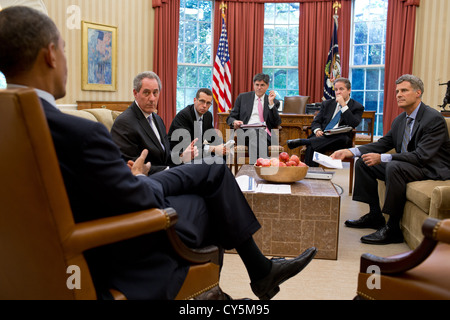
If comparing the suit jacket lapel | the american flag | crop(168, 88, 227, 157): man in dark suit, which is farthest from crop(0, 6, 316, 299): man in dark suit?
the american flag

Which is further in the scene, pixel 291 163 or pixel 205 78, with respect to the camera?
pixel 205 78

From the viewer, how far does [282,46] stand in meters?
9.19

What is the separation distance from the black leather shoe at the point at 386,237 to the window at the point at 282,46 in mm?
6071

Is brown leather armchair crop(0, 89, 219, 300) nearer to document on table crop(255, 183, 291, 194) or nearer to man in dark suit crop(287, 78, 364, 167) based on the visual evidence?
document on table crop(255, 183, 291, 194)

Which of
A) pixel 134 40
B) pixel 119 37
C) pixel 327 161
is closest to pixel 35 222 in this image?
pixel 327 161

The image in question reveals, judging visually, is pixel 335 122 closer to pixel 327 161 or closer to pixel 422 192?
pixel 327 161

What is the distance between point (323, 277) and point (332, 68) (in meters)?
6.31

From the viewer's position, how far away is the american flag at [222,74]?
855 cm

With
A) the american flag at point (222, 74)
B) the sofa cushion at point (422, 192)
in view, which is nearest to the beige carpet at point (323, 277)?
the sofa cushion at point (422, 192)

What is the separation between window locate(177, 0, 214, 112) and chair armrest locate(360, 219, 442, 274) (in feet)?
25.5

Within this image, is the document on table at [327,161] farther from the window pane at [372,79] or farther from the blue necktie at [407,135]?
the window pane at [372,79]

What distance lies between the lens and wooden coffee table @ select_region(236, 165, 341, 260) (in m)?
3.02

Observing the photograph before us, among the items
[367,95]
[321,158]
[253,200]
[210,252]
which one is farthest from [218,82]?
[210,252]
